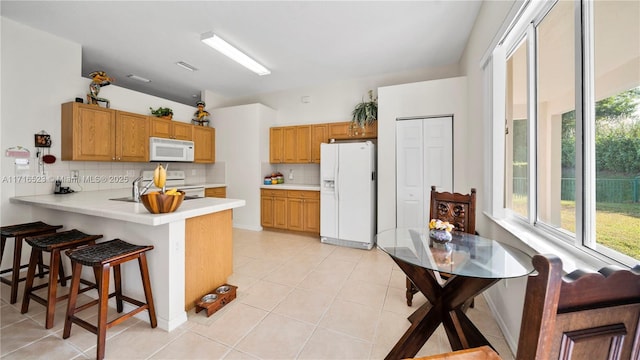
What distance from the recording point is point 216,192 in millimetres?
4867

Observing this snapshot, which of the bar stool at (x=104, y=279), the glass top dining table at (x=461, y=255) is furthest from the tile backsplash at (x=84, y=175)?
the glass top dining table at (x=461, y=255)

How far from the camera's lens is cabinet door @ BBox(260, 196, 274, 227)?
15.4ft

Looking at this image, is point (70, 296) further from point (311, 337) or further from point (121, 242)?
point (311, 337)

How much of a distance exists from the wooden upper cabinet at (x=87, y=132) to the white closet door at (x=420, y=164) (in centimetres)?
419

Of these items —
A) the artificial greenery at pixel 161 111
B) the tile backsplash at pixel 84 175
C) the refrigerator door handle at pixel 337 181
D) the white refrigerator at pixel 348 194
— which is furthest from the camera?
the artificial greenery at pixel 161 111

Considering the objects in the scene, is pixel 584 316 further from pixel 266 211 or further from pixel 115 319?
pixel 266 211

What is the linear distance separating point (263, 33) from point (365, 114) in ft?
6.52

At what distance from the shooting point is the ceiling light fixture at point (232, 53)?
2.95 m

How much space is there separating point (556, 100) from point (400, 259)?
4.63 feet

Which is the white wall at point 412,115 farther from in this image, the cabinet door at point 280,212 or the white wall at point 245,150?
the white wall at point 245,150

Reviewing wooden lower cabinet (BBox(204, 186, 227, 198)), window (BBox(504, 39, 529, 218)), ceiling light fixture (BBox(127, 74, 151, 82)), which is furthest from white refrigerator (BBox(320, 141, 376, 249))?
ceiling light fixture (BBox(127, 74, 151, 82))

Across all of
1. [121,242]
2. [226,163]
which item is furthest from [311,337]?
[226,163]

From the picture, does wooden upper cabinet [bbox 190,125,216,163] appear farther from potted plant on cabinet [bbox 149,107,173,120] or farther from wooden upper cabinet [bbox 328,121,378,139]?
wooden upper cabinet [bbox 328,121,378,139]

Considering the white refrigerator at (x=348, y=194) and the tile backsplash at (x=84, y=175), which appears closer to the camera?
the tile backsplash at (x=84, y=175)
